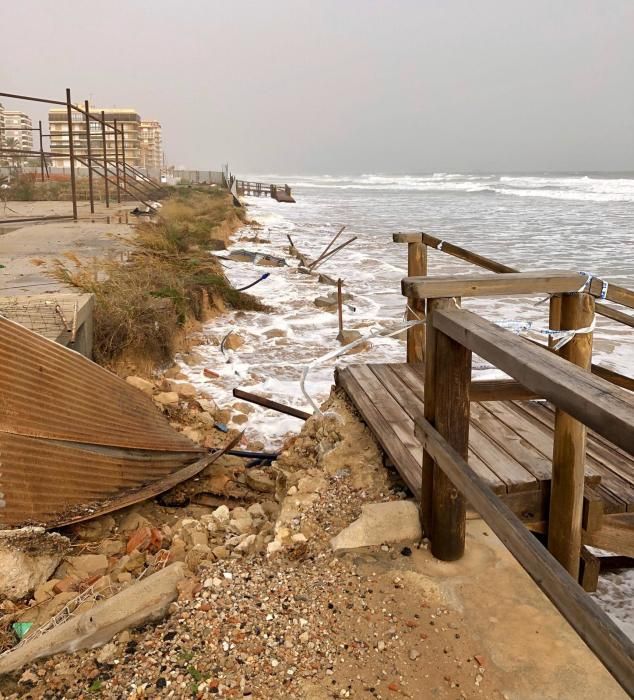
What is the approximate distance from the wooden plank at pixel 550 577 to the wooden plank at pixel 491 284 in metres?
0.59

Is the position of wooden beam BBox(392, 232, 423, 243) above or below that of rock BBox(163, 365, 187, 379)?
above

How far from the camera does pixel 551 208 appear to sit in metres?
43.1

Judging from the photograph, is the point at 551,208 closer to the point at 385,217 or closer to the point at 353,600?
the point at 385,217

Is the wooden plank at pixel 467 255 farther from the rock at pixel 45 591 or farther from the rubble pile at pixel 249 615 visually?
the rock at pixel 45 591

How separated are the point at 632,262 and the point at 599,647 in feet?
59.7

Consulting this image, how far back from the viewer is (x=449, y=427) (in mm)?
2658

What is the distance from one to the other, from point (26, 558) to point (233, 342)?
6041mm

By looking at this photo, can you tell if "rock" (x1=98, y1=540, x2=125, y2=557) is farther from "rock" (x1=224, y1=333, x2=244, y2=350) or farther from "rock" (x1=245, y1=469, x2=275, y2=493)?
"rock" (x1=224, y1=333, x2=244, y2=350)

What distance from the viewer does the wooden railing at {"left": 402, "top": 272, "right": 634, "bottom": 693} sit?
1.83m

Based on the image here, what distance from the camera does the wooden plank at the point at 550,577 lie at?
61.7 inches

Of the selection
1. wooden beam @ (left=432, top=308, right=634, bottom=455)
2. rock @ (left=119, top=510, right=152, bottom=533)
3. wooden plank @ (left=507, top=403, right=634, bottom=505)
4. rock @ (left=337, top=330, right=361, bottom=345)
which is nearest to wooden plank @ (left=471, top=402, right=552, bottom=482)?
wooden plank @ (left=507, top=403, right=634, bottom=505)

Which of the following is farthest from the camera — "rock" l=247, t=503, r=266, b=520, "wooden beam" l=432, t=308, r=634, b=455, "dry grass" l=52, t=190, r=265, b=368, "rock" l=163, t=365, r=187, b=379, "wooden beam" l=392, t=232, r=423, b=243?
"rock" l=163, t=365, r=187, b=379

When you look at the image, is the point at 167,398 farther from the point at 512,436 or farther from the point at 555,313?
the point at 555,313

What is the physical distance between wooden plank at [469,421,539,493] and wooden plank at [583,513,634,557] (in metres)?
0.32
